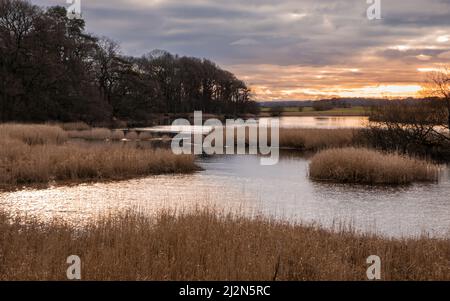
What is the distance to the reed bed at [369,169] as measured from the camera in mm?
22234

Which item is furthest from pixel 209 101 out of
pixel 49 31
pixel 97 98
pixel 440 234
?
pixel 440 234

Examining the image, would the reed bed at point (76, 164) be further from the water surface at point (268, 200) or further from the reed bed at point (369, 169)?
the reed bed at point (369, 169)

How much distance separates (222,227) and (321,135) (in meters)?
30.1

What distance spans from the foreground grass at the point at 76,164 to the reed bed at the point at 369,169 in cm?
705

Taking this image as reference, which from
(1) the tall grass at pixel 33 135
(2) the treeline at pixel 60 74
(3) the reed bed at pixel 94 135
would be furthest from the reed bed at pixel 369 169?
(2) the treeline at pixel 60 74

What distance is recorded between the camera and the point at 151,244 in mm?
8461

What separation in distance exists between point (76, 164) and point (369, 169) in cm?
1371

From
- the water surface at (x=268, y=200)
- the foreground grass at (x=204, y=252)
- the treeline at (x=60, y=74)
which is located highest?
the treeline at (x=60, y=74)

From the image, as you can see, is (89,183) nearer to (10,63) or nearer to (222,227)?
(222,227)

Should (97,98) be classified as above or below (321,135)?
above

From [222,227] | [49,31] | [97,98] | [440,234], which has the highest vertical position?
[49,31]

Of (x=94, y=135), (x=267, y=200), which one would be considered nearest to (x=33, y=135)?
(x=94, y=135)

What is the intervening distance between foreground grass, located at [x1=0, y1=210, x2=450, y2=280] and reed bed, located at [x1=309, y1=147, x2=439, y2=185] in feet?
40.5

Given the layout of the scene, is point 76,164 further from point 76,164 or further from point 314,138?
point 314,138
